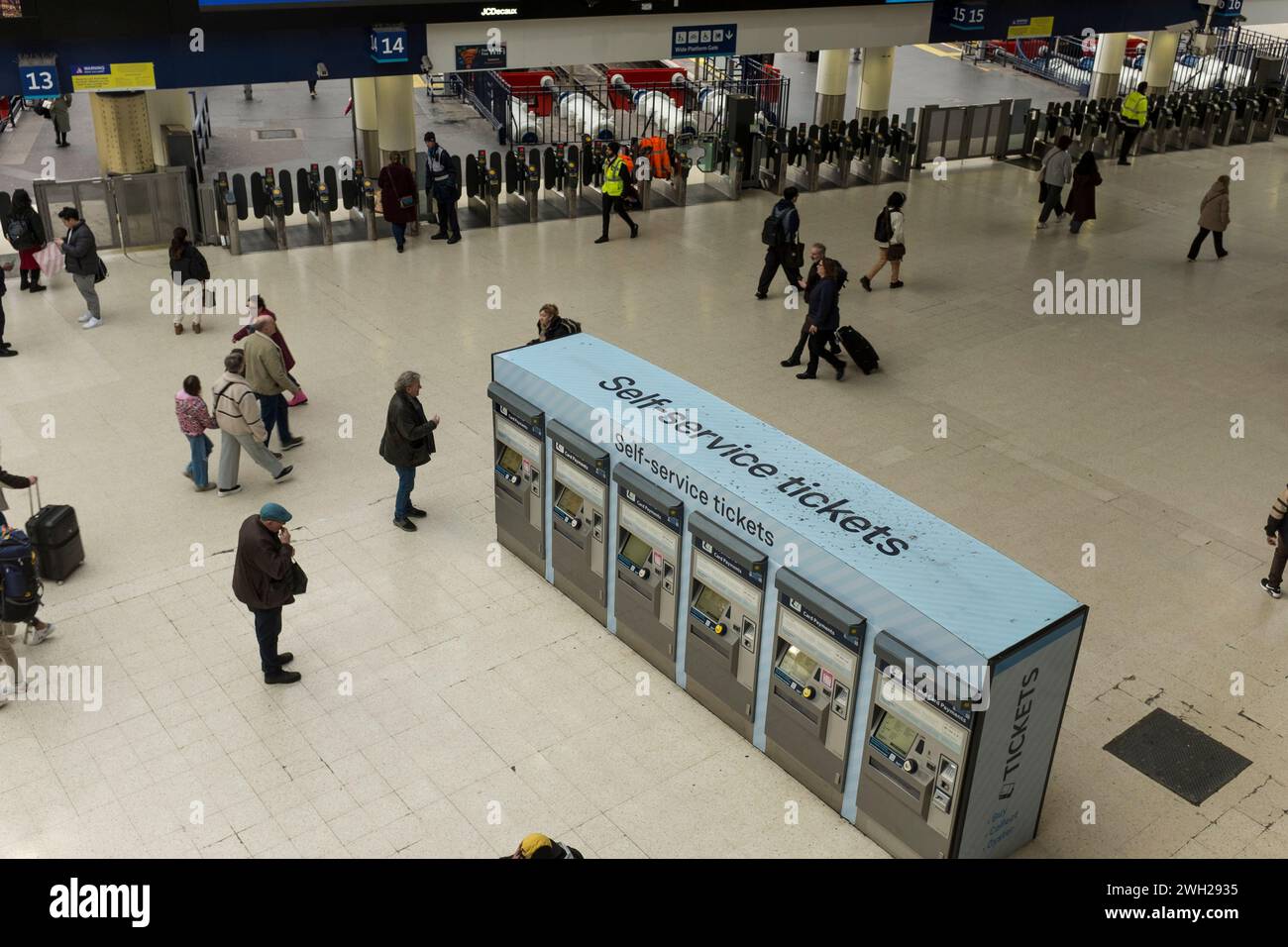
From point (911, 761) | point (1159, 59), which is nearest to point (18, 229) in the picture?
point (911, 761)

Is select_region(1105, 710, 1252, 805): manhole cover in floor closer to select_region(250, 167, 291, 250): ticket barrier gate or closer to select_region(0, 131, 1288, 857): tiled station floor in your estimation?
select_region(0, 131, 1288, 857): tiled station floor

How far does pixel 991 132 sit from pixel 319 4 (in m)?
12.3

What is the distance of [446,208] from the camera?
642 inches

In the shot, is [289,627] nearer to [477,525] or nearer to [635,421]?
[477,525]

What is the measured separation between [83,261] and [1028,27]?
14.8 metres

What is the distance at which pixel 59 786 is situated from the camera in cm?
713

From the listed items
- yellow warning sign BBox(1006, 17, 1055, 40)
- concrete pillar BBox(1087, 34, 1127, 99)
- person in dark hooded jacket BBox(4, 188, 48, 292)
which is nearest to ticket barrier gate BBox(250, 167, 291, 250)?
person in dark hooded jacket BBox(4, 188, 48, 292)

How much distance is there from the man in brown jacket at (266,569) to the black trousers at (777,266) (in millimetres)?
8462

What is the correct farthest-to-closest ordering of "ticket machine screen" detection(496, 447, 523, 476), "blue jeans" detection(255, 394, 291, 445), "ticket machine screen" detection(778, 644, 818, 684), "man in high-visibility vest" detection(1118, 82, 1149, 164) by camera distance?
1. "man in high-visibility vest" detection(1118, 82, 1149, 164)
2. "blue jeans" detection(255, 394, 291, 445)
3. "ticket machine screen" detection(496, 447, 523, 476)
4. "ticket machine screen" detection(778, 644, 818, 684)

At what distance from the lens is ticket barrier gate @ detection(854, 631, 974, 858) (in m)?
6.19

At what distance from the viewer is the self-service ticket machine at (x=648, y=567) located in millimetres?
7703

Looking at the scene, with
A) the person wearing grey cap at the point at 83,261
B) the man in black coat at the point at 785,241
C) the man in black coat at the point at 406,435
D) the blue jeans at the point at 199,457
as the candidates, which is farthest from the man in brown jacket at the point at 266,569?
the man in black coat at the point at 785,241

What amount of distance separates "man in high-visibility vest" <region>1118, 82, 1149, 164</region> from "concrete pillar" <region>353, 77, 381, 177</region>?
1302cm

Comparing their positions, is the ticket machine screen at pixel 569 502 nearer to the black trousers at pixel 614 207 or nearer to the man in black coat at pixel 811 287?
the man in black coat at pixel 811 287
